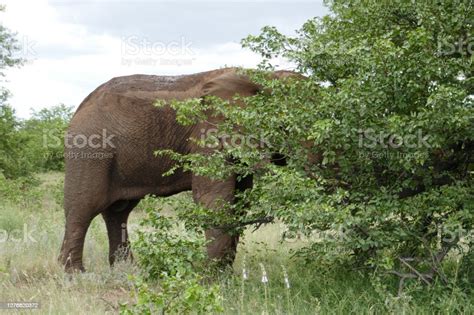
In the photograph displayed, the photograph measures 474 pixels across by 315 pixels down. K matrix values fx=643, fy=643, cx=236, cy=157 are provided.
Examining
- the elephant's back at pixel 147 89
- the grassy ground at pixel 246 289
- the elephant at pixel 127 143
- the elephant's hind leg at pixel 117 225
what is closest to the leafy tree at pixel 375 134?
the grassy ground at pixel 246 289

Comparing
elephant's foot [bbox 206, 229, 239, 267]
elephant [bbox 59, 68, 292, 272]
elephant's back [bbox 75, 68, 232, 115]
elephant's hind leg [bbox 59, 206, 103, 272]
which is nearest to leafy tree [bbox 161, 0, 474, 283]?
elephant's foot [bbox 206, 229, 239, 267]

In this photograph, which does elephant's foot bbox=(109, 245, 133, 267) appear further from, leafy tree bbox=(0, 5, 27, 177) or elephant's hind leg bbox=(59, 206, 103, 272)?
leafy tree bbox=(0, 5, 27, 177)

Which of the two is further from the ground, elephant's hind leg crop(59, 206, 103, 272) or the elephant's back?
the elephant's back

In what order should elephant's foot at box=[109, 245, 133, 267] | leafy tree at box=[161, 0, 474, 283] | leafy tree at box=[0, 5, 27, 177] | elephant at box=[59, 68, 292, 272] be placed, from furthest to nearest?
1. leafy tree at box=[0, 5, 27, 177]
2. elephant's foot at box=[109, 245, 133, 267]
3. elephant at box=[59, 68, 292, 272]
4. leafy tree at box=[161, 0, 474, 283]

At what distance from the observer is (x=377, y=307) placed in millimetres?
5582

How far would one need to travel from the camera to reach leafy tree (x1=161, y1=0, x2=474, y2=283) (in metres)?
5.07

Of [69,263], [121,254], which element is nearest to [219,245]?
[121,254]

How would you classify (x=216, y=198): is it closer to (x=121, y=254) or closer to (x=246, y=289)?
(x=246, y=289)

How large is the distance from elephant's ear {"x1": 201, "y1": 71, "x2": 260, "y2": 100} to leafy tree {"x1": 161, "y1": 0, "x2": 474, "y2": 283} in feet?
3.83

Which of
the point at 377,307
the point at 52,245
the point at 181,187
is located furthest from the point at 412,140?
the point at 52,245

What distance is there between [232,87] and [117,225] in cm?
276

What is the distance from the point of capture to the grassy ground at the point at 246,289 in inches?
211

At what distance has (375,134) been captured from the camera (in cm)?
527

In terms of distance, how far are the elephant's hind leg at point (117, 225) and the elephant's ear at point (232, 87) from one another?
213 centimetres
